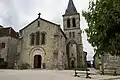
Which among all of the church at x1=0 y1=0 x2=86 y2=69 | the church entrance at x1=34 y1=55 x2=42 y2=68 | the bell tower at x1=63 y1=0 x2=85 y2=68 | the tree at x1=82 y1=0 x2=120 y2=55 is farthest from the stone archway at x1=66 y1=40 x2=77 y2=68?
the tree at x1=82 y1=0 x2=120 y2=55

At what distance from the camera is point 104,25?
10.2m

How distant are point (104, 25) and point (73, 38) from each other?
35231 millimetres

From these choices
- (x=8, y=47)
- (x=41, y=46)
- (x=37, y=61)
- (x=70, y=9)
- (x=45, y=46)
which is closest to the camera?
(x=45, y=46)

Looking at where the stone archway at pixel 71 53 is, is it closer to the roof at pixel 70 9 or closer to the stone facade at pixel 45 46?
the stone facade at pixel 45 46

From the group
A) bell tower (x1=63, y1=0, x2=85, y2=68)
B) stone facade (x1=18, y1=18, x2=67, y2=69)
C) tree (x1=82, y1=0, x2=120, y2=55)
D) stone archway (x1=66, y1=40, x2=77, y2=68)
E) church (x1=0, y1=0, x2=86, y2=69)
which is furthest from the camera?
bell tower (x1=63, y1=0, x2=85, y2=68)

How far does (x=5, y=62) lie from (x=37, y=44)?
27.6 feet

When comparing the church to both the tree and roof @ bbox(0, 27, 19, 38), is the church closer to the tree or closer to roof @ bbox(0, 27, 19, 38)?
roof @ bbox(0, 27, 19, 38)

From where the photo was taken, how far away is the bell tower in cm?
4116

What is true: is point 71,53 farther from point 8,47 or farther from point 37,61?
point 8,47

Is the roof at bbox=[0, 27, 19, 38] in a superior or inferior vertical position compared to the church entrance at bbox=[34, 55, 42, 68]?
superior

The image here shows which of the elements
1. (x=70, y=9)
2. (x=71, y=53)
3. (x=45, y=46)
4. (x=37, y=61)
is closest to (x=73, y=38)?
(x=71, y=53)

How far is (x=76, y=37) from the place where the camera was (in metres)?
45.4

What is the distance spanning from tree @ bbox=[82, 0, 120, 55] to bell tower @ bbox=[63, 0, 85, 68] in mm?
29463

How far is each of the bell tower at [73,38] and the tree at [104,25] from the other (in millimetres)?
29463
